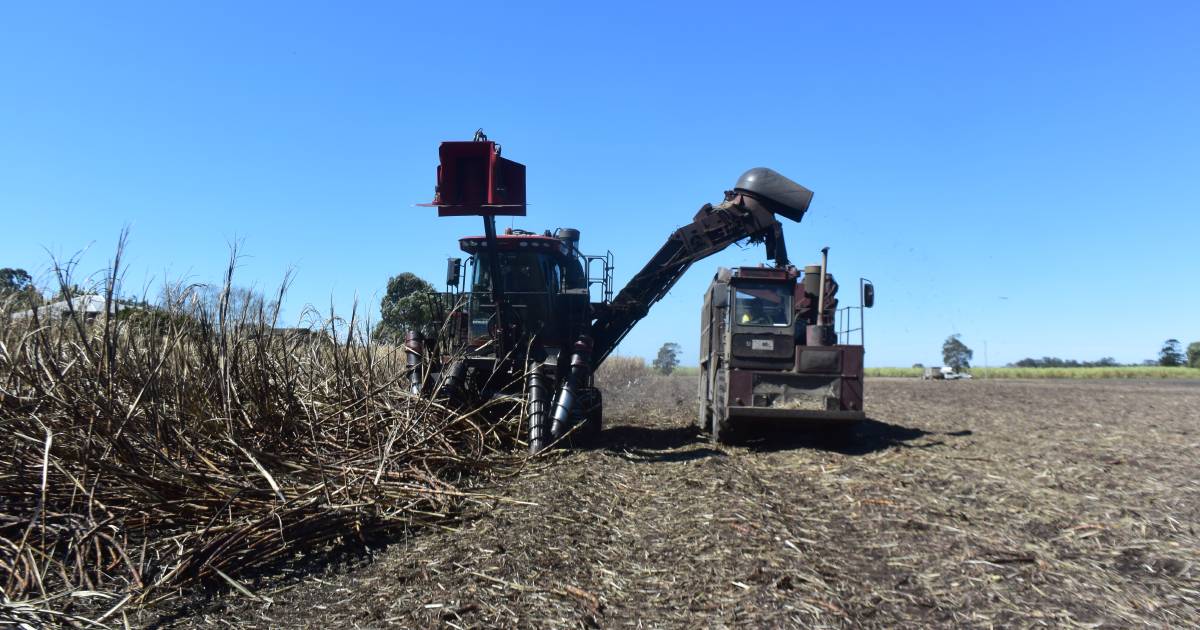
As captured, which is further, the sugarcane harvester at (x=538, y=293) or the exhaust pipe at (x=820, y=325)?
the exhaust pipe at (x=820, y=325)

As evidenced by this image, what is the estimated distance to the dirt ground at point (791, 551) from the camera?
427cm

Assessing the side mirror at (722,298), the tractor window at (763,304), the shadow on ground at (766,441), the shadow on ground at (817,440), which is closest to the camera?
the shadow on ground at (766,441)

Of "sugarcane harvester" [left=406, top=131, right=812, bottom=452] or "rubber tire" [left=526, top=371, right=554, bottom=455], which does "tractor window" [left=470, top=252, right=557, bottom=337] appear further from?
"rubber tire" [left=526, top=371, right=554, bottom=455]

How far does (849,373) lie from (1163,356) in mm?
79949

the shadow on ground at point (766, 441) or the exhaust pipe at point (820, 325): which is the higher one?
the exhaust pipe at point (820, 325)

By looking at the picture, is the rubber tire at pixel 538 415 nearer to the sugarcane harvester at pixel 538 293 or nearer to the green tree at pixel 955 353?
the sugarcane harvester at pixel 538 293

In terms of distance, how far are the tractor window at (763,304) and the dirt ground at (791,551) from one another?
Result: 7.33ft

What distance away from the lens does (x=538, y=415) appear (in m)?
9.29

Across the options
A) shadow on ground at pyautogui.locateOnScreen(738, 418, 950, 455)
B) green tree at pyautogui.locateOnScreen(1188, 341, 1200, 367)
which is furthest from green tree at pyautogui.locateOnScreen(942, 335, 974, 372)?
shadow on ground at pyautogui.locateOnScreen(738, 418, 950, 455)

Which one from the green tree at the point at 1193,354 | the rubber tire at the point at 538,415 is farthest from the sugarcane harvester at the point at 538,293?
the green tree at the point at 1193,354

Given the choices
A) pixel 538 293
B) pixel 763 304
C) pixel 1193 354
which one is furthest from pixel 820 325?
pixel 1193 354

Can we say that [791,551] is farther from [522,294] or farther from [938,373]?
[938,373]

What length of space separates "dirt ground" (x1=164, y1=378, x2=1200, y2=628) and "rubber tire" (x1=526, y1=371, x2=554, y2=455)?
27 centimetres

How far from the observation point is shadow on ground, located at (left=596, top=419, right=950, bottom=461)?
1020cm
